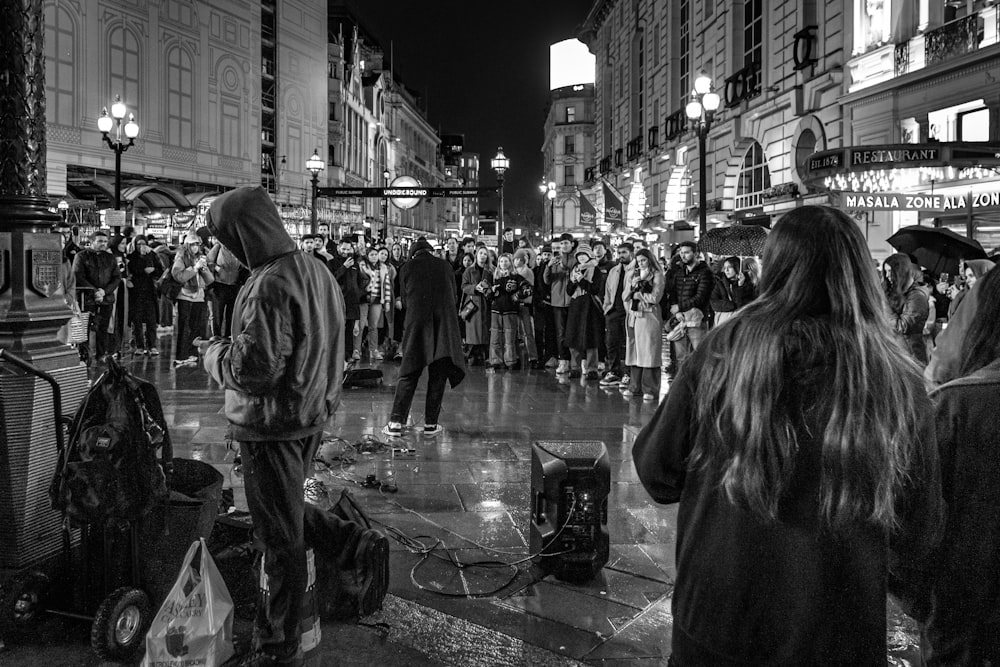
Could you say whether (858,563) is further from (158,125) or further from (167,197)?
(158,125)

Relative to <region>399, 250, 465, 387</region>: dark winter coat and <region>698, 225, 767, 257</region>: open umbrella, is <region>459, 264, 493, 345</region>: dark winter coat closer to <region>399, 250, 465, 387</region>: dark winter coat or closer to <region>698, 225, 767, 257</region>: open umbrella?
<region>698, 225, 767, 257</region>: open umbrella

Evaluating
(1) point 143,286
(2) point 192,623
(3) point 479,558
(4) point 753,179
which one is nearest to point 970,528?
Answer: (2) point 192,623

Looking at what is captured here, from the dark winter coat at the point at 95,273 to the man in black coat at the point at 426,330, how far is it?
7.49 meters

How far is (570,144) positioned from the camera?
8744 cm

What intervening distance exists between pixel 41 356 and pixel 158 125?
33.0 metres

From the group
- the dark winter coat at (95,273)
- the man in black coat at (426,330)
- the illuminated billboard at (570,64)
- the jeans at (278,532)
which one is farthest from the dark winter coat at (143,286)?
the illuminated billboard at (570,64)

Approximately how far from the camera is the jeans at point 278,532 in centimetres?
365

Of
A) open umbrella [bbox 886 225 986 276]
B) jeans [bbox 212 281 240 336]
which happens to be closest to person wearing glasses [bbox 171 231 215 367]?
jeans [bbox 212 281 240 336]

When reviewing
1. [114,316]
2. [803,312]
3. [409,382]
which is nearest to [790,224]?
[803,312]

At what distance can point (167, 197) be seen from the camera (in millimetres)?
29125

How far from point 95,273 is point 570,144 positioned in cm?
7751

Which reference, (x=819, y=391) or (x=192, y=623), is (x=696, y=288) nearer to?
(x=192, y=623)

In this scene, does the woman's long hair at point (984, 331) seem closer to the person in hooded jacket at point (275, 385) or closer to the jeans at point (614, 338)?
the person in hooded jacket at point (275, 385)

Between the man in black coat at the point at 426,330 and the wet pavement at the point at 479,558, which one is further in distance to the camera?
the man in black coat at the point at 426,330
